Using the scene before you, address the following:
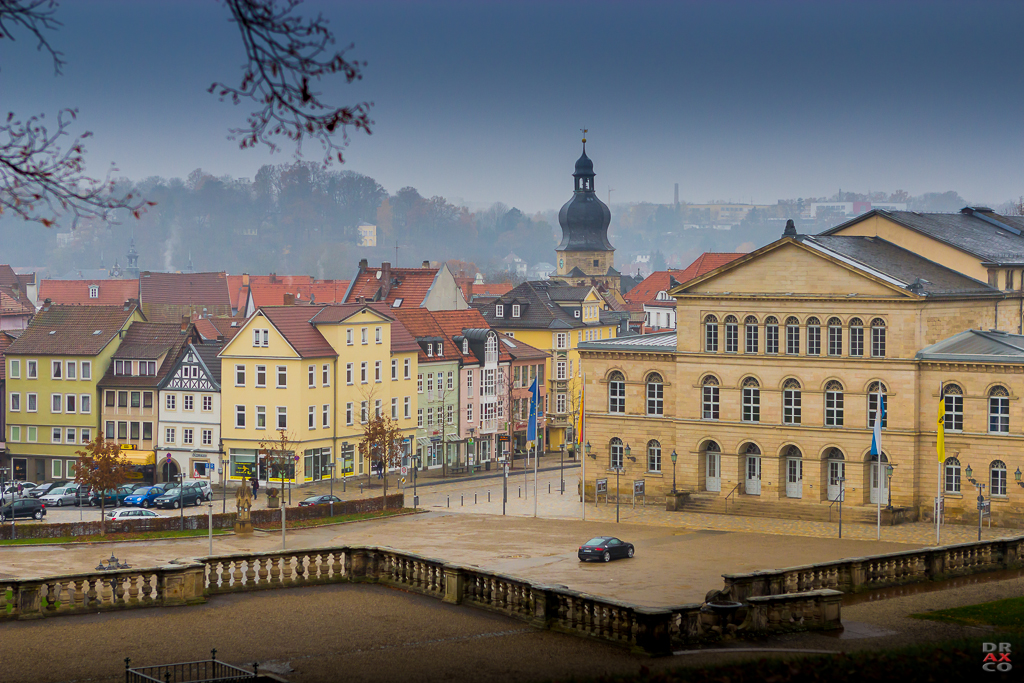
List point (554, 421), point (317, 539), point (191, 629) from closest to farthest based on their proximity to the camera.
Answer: point (191, 629), point (317, 539), point (554, 421)

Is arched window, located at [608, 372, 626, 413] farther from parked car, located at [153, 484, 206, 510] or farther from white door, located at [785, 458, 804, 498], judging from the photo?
parked car, located at [153, 484, 206, 510]

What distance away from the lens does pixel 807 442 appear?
238 feet

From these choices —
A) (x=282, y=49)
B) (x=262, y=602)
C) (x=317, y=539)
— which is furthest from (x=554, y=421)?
(x=282, y=49)

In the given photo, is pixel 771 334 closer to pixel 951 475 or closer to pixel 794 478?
pixel 794 478

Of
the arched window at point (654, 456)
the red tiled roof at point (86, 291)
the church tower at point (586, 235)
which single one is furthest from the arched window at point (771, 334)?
the church tower at point (586, 235)

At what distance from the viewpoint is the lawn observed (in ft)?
97.4

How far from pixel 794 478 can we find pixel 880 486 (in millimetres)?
4978

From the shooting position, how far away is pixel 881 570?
116ft

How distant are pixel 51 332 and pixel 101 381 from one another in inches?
213

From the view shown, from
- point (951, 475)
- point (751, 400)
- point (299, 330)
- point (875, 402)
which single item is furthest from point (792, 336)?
point (299, 330)

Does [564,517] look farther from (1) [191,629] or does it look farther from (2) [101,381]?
(1) [191,629]

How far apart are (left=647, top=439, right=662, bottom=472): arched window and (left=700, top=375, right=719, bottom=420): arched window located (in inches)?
131

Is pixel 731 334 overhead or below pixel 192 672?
overhead

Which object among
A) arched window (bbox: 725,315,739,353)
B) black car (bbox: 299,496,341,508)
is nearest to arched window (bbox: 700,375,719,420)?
arched window (bbox: 725,315,739,353)
